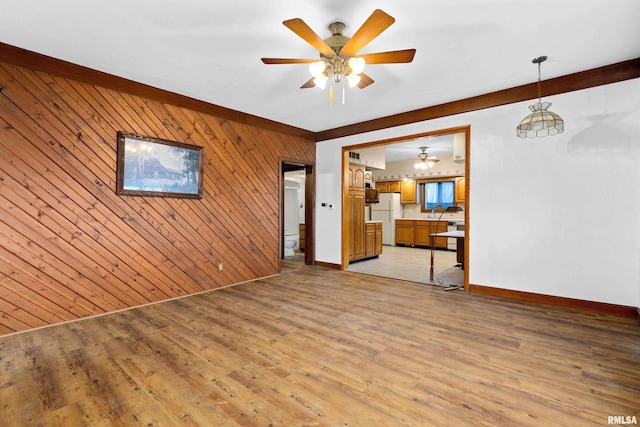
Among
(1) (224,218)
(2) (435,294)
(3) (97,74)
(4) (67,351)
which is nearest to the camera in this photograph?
(4) (67,351)

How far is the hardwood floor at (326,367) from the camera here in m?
1.66

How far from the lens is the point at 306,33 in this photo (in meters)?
2.13

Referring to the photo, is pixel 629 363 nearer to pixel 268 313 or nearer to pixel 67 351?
pixel 268 313

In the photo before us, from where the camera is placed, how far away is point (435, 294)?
156 inches

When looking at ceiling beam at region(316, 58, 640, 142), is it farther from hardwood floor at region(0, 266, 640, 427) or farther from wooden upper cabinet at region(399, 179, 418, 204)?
wooden upper cabinet at region(399, 179, 418, 204)

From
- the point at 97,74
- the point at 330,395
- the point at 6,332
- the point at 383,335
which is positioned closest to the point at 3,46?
the point at 97,74

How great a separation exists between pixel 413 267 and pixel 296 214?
3491mm

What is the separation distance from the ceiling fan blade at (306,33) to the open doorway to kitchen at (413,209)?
2678 millimetres

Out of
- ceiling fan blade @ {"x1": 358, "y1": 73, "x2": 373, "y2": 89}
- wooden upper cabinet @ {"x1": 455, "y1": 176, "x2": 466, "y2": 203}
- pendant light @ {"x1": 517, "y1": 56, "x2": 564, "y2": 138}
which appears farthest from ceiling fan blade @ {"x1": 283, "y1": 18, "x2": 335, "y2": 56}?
wooden upper cabinet @ {"x1": 455, "y1": 176, "x2": 466, "y2": 203}

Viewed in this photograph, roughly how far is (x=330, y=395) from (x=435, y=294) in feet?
8.55

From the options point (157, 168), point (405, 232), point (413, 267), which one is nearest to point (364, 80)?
point (157, 168)

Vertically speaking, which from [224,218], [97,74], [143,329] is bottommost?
[143,329]

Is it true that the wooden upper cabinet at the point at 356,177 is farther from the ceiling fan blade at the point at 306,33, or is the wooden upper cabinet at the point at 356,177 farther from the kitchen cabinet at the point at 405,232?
the ceiling fan blade at the point at 306,33

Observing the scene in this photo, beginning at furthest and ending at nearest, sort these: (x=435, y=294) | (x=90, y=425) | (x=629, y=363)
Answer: (x=435, y=294)
(x=629, y=363)
(x=90, y=425)
